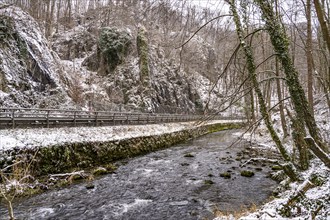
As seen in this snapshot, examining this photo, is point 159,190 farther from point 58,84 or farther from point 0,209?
point 58,84

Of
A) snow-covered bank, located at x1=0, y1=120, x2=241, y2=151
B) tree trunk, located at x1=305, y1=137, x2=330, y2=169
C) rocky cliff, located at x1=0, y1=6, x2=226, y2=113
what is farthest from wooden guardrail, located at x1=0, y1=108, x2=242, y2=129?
rocky cliff, located at x1=0, y1=6, x2=226, y2=113

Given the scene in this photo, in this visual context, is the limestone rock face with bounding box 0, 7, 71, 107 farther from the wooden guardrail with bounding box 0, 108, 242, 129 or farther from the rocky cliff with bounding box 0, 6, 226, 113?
the wooden guardrail with bounding box 0, 108, 242, 129

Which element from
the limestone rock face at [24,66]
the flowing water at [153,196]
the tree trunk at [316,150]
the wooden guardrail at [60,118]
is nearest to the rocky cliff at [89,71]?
the limestone rock face at [24,66]

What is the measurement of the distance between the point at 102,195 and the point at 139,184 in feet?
6.13

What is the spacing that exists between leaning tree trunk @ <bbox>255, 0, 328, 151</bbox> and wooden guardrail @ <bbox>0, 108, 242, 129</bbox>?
66.9 inches

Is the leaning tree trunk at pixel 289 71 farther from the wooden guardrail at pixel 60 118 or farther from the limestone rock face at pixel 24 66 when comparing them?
the limestone rock face at pixel 24 66

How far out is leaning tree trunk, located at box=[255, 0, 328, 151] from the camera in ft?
15.3

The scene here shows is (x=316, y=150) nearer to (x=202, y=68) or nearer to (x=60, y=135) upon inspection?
(x=60, y=135)

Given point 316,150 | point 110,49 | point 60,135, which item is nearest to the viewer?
point 316,150

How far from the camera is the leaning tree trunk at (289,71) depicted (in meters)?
4.68

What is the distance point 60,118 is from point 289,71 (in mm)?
12391

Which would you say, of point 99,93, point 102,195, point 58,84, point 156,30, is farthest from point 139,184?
point 156,30

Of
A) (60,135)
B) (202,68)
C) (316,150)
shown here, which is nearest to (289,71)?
(316,150)

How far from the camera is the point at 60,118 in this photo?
13664 millimetres
